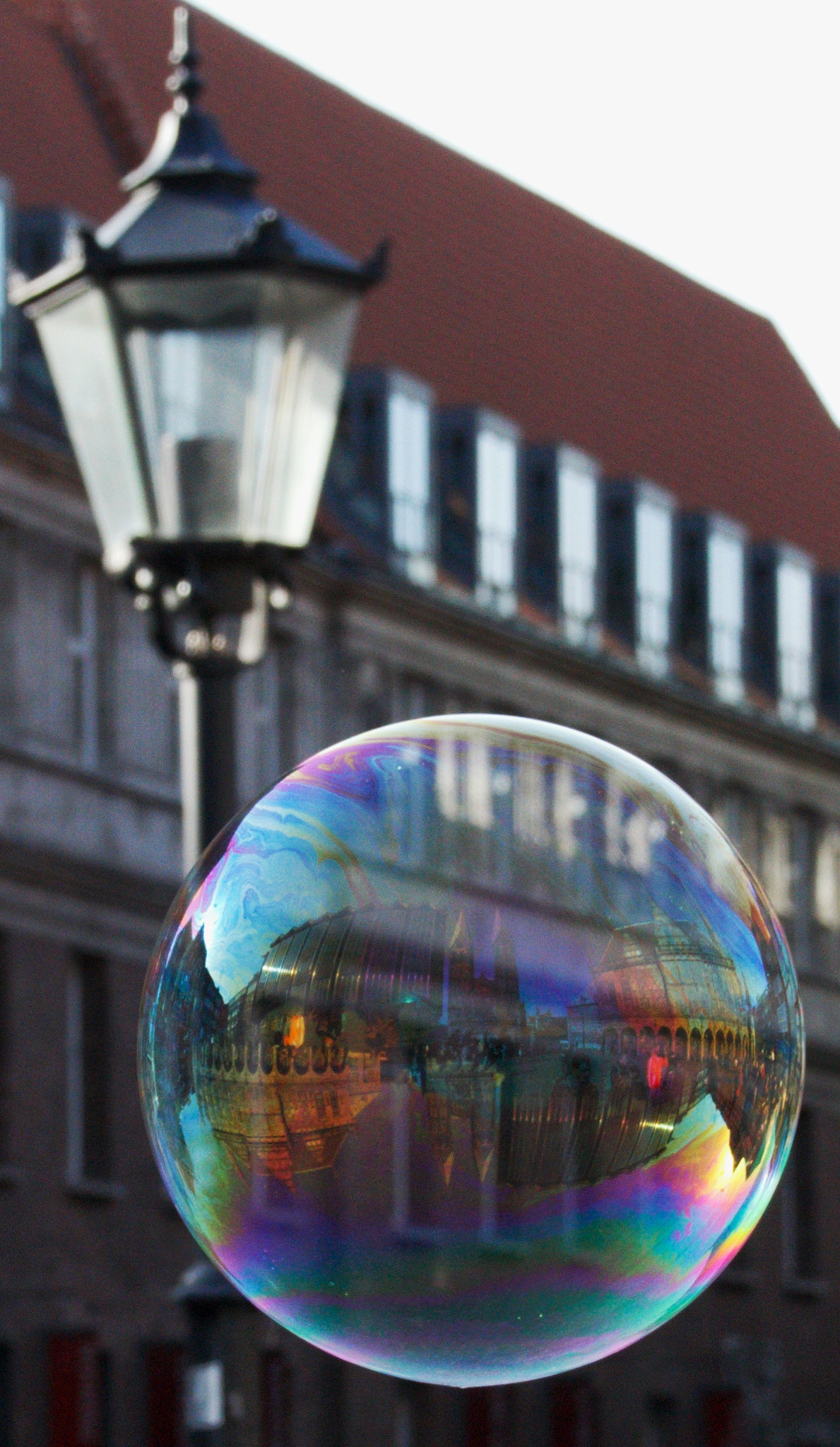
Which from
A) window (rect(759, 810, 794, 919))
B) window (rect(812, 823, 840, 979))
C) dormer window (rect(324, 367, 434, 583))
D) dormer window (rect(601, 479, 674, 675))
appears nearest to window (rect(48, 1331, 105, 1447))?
dormer window (rect(324, 367, 434, 583))

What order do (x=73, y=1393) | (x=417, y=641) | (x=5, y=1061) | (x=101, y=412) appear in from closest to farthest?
(x=101, y=412) → (x=73, y=1393) → (x=5, y=1061) → (x=417, y=641)

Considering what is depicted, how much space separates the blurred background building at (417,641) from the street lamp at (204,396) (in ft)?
61.9

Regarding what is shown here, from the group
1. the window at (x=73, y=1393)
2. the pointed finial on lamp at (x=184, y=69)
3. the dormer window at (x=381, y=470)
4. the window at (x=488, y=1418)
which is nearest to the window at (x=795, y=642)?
the dormer window at (x=381, y=470)

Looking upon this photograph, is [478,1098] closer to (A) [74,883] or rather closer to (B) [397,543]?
(A) [74,883]

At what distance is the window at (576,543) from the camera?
3844 centimetres

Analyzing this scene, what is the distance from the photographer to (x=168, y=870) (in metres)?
30.3

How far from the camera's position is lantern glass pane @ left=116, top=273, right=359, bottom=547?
25.5 ft

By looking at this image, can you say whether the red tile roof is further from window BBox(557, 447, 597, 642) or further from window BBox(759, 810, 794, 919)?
window BBox(759, 810, 794, 919)

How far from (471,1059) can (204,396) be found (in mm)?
3109

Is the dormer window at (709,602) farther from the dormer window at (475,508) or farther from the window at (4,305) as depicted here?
the window at (4,305)

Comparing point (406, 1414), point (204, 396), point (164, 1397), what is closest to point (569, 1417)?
point (406, 1414)

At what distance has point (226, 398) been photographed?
7.81 m

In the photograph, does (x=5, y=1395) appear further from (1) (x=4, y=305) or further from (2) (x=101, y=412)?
(2) (x=101, y=412)

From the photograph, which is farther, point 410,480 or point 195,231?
point 410,480
